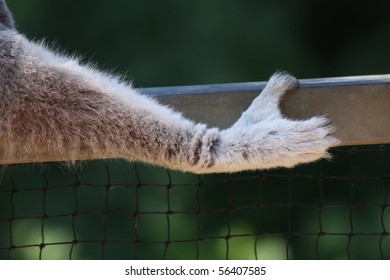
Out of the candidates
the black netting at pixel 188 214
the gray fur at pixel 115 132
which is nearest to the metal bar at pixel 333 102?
the gray fur at pixel 115 132

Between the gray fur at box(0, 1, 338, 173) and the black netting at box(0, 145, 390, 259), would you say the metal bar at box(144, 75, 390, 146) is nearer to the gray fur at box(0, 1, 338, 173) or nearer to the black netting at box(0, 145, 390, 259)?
the gray fur at box(0, 1, 338, 173)

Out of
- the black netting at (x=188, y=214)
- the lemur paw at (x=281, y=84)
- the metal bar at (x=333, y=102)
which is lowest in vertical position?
the metal bar at (x=333, y=102)

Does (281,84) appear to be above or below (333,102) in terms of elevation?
above

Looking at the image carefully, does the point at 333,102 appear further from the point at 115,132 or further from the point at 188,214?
the point at 188,214

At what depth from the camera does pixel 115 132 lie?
346 cm

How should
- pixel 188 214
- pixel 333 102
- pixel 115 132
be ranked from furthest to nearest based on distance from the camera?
1. pixel 188 214
2. pixel 115 132
3. pixel 333 102

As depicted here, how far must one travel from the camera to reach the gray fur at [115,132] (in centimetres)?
342

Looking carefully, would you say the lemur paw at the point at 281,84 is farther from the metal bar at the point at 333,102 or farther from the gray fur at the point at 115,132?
the gray fur at the point at 115,132

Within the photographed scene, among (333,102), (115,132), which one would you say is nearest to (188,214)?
(115,132)

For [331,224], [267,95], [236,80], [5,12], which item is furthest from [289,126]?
[236,80]

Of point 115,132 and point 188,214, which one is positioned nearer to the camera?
point 115,132

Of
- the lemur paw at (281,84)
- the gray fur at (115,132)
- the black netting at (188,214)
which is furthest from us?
the black netting at (188,214)

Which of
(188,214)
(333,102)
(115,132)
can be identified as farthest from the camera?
(188,214)

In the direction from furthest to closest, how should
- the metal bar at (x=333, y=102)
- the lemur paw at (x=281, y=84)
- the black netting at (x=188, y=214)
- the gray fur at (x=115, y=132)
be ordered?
1. the black netting at (x=188, y=214)
2. the gray fur at (x=115, y=132)
3. the lemur paw at (x=281, y=84)
4. the metal bar at (x=333, y=102)
